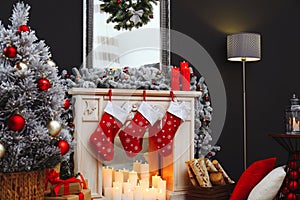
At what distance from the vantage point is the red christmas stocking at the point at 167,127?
396 cm

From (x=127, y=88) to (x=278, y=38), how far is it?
2320 millimetres

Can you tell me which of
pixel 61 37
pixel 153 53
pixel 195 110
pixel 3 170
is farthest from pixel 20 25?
pixel 195 110

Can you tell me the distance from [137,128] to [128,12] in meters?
1.15

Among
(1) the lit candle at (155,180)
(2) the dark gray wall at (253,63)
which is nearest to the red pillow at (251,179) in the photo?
(1) the lit candle at (155,180)

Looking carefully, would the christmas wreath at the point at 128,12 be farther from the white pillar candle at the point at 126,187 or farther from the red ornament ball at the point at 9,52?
the red ornament ball at the point at 9,52

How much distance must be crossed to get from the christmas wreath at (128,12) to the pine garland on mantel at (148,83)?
1.44 feet

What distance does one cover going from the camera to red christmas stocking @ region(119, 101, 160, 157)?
147 inches

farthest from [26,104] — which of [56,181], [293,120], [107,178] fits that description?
[293,120]

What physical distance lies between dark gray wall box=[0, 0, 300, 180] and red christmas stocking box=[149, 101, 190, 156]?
67cm

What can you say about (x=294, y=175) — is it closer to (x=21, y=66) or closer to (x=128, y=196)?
(x=128, y=196)

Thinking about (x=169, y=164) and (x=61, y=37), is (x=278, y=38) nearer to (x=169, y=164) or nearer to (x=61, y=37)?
(x=169, y=164)

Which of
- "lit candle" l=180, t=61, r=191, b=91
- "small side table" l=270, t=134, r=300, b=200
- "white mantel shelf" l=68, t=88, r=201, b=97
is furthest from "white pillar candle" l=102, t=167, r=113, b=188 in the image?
"small side table" l=270, t=134, r=300, b=200

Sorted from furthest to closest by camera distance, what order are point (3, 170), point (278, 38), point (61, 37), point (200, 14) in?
1. point (278, 38)
2. point (200, 14)
3. point (61, 37)
4. point (3, 170)

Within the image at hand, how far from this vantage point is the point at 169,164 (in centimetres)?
414
